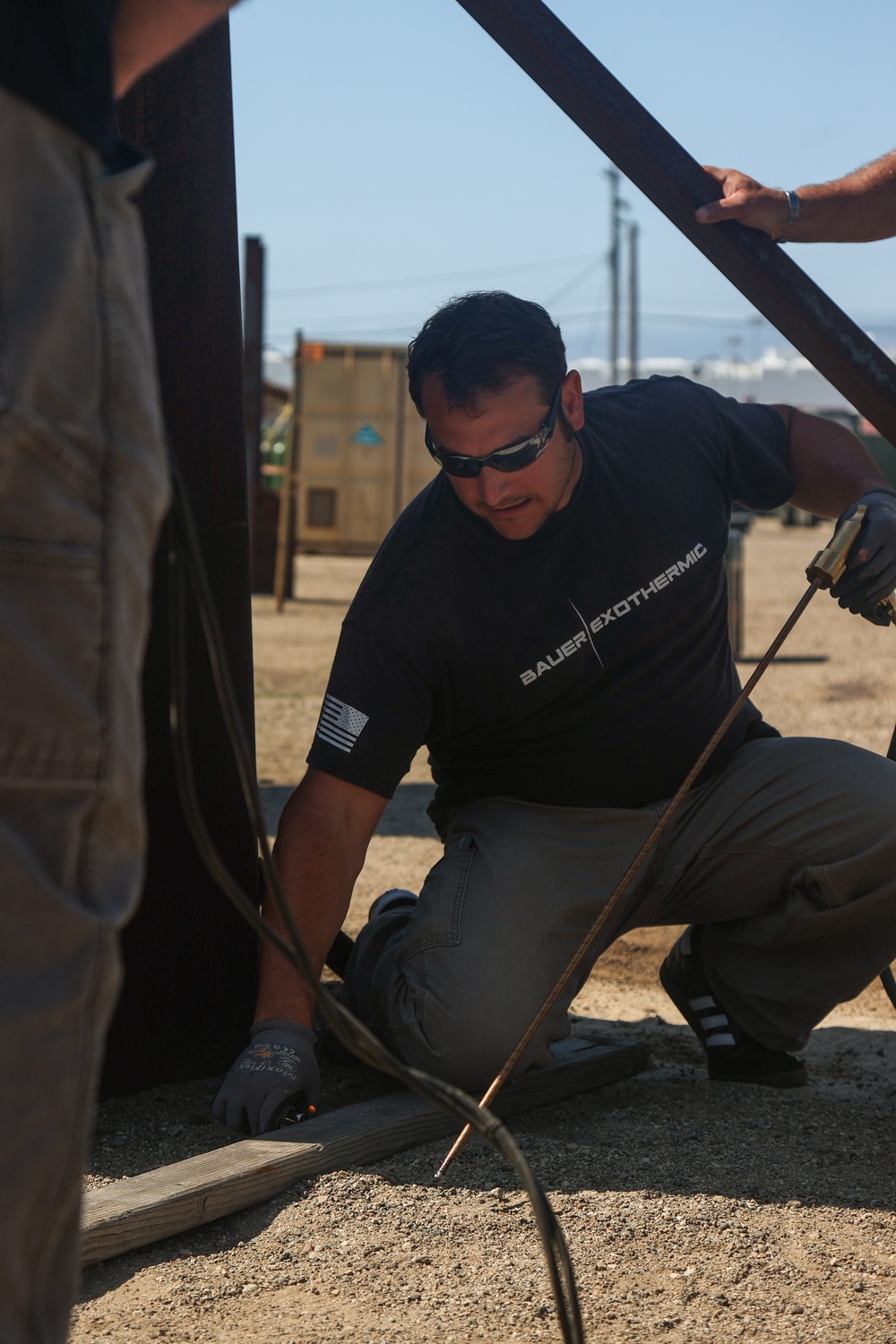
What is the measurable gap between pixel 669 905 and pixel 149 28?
202cm

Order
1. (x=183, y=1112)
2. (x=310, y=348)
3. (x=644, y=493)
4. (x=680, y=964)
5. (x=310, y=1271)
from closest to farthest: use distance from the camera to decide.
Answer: (x=310, y=1271), (x=183, y=1112), (x=644, y=493), (x=680, y=964), (x=310, y=348)

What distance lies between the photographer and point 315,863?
234 centimetres

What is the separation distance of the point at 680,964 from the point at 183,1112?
3.49 feet

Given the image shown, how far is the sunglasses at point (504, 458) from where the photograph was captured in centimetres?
240

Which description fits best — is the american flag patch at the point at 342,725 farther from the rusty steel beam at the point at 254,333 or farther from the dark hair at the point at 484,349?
the rusty steel beam at the point at 254,333

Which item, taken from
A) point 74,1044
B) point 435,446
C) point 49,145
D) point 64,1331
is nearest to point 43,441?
point 49,145

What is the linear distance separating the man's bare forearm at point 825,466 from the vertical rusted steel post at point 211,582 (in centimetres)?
120

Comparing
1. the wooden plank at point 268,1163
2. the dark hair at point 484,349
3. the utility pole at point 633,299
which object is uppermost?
the utility pole at point 633,299

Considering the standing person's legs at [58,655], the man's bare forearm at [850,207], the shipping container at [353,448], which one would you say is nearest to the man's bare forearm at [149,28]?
the standing person's legs at [58,655]

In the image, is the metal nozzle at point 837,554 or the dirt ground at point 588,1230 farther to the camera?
the metal nozzle at point 837,554

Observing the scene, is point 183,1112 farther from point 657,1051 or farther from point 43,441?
point 43,441

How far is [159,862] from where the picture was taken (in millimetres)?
2408

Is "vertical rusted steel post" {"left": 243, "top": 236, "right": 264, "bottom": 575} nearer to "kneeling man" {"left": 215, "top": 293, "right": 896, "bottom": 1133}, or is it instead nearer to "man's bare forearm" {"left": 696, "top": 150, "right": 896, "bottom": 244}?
"kneeling man" {"left": 215, "top": 293, "right": 896, "bottom": 1133}

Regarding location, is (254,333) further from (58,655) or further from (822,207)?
(58,655)
